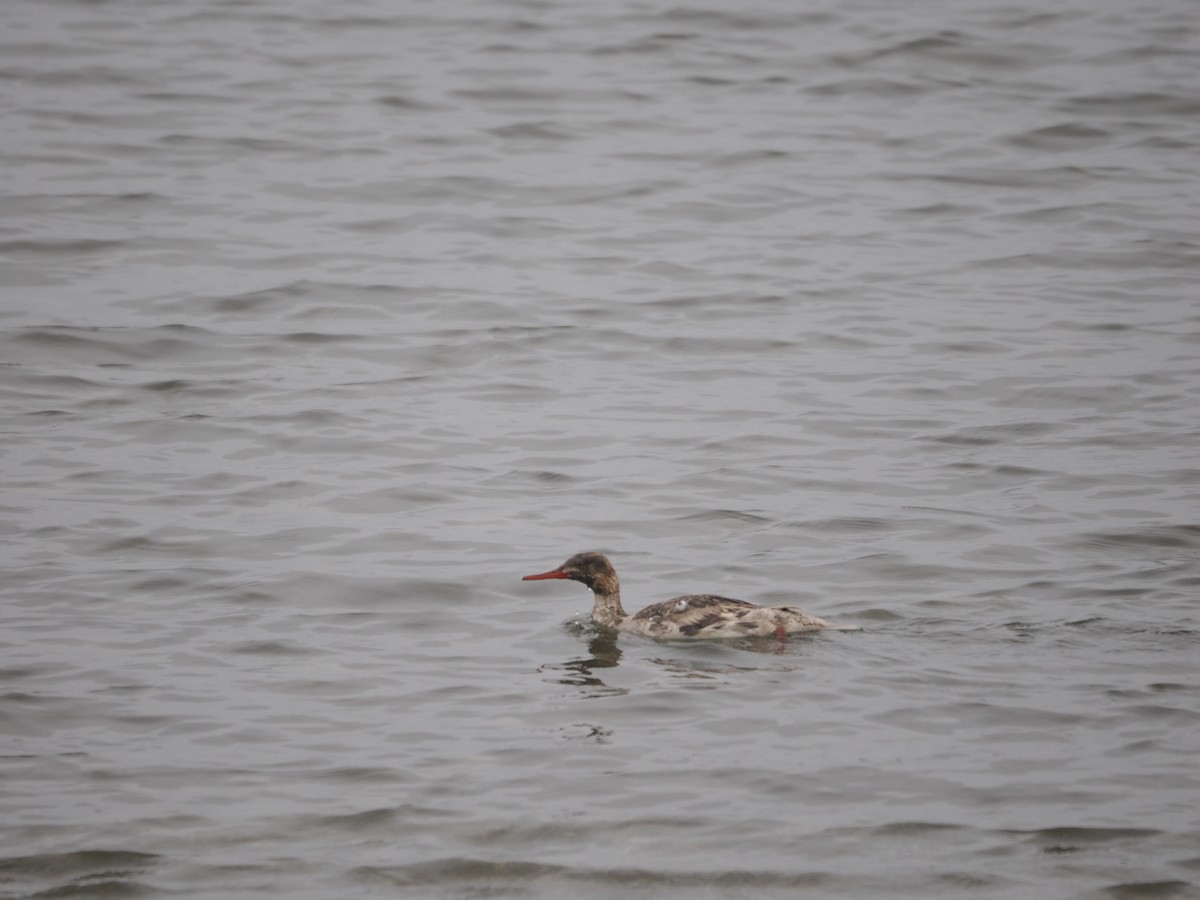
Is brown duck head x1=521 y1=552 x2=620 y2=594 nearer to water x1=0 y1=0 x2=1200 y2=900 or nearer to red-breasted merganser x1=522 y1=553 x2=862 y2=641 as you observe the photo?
red-breasted merganser x1=522 y1=553 x2=862 y2=641

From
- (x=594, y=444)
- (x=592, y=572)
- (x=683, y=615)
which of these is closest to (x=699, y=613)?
(x=683, y=615)

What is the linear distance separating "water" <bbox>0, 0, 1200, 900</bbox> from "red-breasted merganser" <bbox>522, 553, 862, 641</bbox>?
0.50 feet

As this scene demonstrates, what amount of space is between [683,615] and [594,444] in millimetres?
5031

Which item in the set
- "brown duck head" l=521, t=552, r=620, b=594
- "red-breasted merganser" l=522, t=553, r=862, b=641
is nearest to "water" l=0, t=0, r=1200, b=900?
"red-breasted merganser" l=522, t=553, r=862, b=641

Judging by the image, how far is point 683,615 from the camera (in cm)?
1104

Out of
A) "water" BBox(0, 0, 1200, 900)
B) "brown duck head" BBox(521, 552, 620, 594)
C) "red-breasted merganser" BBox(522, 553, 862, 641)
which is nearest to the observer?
"water" BBox(0, 0, 1200, 900)

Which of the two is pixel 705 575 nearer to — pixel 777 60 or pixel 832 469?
pixel 832 469

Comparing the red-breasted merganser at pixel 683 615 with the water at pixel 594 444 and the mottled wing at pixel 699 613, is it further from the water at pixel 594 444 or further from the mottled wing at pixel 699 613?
the water at pixel 594 444

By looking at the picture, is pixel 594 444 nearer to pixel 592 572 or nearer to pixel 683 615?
pixel 592 572

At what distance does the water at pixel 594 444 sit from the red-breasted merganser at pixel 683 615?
6.0 inches

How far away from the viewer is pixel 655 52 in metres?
30.6

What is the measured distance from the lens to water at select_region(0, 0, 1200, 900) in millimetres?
8477

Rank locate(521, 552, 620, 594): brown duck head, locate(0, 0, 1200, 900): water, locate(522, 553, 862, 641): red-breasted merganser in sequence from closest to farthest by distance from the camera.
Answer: locate(0, 0, 1200, 900): water, locate(522, 553, 862, 641): red-breasted merganser, locate(521, 552, 620, 594): brown duck head

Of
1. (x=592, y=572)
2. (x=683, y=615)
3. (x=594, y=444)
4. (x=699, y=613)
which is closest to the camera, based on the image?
(x=699, y=613)
